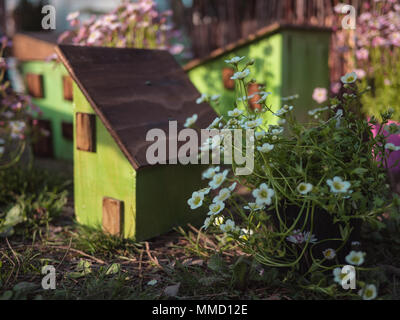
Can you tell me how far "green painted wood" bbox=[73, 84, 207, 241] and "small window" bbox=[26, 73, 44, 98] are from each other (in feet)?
6.72

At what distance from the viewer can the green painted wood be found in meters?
2.20

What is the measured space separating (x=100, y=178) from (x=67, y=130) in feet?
6.48

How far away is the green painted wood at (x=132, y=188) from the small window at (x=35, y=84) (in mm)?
2048

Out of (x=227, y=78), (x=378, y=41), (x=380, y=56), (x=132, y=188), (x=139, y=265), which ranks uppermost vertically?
(x=378, y=41)

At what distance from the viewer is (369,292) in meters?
1.49

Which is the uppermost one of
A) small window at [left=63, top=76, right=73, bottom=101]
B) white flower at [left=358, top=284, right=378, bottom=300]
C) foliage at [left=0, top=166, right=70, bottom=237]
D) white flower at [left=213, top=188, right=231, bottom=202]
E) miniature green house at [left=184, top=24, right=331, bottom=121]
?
miniature green house at [left=184, top=24, right=331, bottom=121]

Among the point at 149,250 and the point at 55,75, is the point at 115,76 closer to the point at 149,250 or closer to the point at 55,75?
the point at 149,250

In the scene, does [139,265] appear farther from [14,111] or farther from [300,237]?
[14,111]

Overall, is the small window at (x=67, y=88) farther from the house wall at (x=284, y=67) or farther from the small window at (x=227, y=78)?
the small window at (x=227, y=78)

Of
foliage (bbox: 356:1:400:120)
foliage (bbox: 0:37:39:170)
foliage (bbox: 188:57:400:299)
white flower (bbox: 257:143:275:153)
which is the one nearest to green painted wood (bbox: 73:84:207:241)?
foliage (bbox: 188:57:400:299)

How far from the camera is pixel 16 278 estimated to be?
186 centimetres

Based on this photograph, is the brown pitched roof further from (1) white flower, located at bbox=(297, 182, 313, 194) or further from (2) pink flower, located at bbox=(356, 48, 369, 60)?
(2) pink flower, located at bbox=(356, 48, 369, 60)

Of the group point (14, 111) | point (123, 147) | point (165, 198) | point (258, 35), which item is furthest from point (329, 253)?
point (14, 111)

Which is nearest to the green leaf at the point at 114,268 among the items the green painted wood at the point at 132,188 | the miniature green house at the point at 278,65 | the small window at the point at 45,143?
the green painted wood at the point at 132,188
